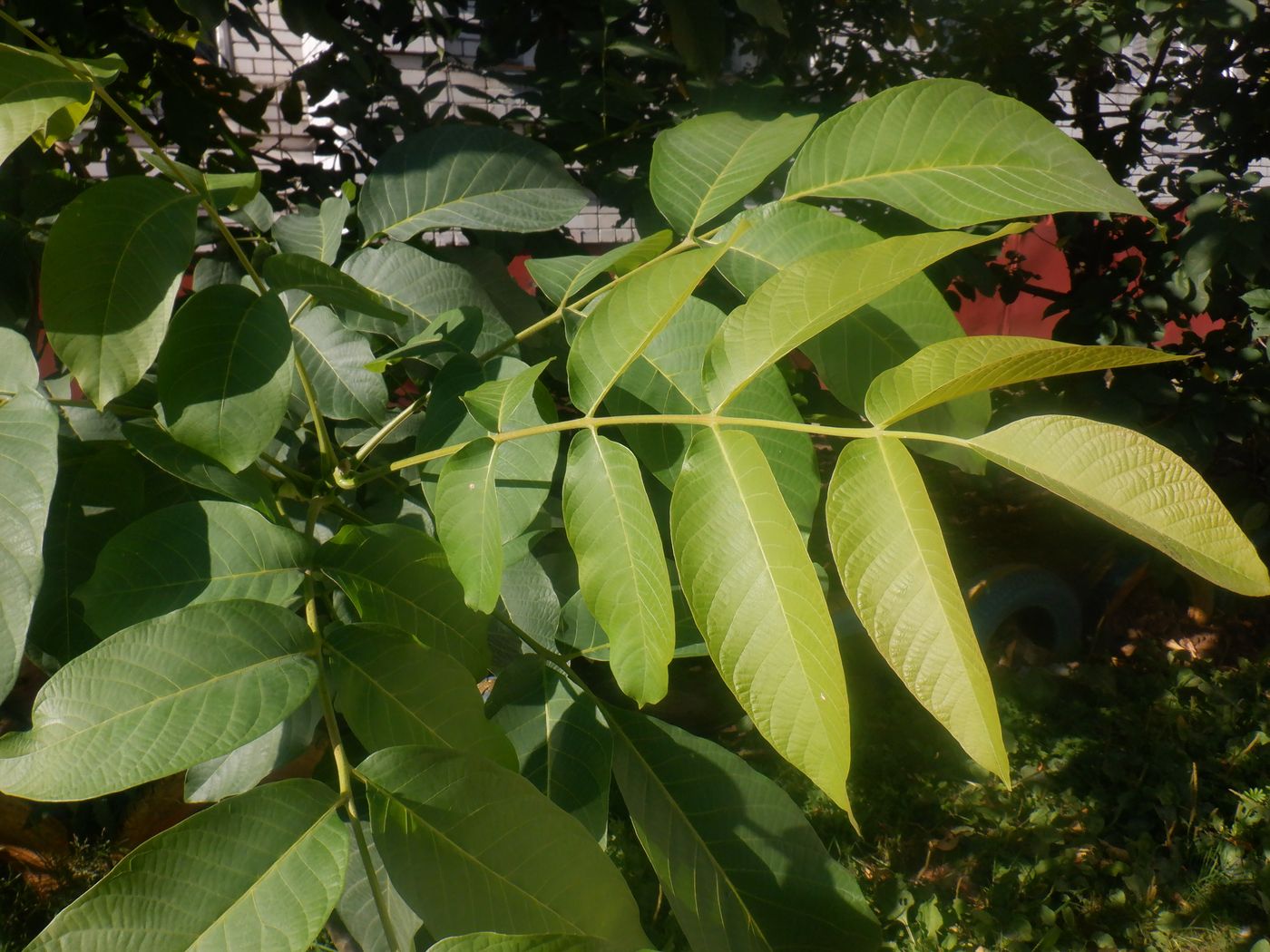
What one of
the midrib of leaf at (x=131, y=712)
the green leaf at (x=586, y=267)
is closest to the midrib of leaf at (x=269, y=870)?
the midrib of leaf at (x=131, y=712)

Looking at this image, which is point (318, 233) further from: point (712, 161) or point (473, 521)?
point (473, 521)

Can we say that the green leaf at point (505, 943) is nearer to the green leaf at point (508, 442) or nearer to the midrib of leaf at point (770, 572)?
the midrib of leaf at point (770, 572)

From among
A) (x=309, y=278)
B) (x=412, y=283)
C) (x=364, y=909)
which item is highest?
(x=309, y=278)

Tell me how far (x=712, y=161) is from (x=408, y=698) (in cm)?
64

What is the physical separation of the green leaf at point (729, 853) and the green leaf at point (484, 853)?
0.18 metres

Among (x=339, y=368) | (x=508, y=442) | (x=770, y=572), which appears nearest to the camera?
(x=770, y=572)

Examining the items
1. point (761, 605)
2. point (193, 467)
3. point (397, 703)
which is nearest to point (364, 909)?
point (397, 703)

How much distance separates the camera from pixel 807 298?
2.17ft

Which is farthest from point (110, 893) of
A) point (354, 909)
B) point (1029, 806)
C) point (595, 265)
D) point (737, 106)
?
point (1029, 806)

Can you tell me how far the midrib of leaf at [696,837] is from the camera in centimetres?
81

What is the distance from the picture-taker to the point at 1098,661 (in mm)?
3883

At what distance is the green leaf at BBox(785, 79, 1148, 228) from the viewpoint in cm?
78

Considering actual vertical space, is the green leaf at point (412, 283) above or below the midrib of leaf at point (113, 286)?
below

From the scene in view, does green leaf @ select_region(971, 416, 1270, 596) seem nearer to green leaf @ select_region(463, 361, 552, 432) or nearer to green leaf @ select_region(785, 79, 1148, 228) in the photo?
green leaf @ select_region(785, 79, 1148, 228)
